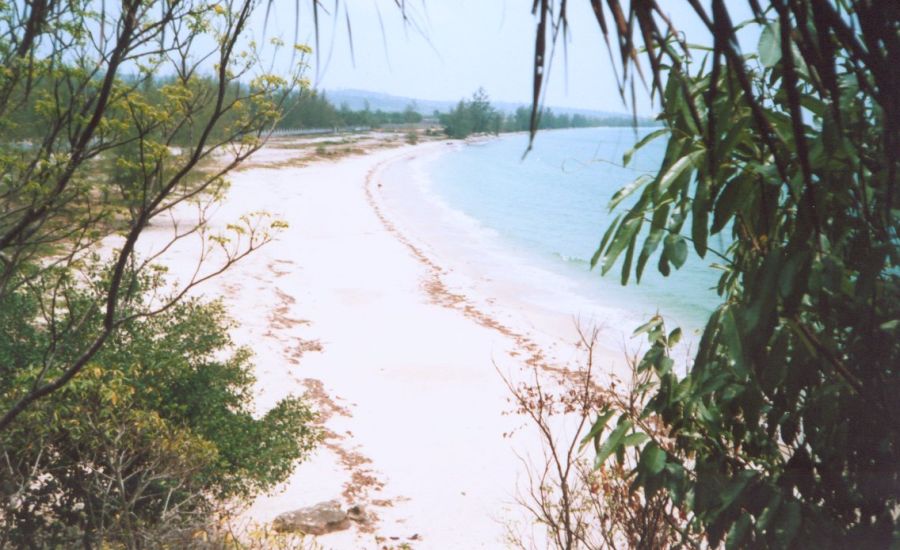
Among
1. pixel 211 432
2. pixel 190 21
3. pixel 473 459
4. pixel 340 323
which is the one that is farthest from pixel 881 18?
pixel 340 323

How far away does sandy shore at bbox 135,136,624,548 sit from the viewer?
25.4 ft

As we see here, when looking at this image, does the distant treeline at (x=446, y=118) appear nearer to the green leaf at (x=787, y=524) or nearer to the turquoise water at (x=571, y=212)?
the turquoise water at (x=571, y=212)

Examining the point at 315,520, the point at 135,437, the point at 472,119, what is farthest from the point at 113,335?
the point at 472,119

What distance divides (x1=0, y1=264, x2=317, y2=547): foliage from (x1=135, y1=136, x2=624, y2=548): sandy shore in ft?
4.47

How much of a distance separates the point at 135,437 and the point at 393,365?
8.08 metres

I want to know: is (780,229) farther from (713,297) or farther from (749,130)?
(713,297)

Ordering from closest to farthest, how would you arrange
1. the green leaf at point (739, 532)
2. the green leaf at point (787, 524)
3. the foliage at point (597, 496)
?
the green leaf at point (787, 524)
the green leaf at point (739, 532)
the foliage at point (597, 496)

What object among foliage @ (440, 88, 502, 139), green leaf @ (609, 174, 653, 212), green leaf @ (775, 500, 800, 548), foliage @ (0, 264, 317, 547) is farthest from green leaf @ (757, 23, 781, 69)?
foliage @ (440, 88, 502, 139)

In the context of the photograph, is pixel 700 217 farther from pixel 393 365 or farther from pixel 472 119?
pixel 472 119

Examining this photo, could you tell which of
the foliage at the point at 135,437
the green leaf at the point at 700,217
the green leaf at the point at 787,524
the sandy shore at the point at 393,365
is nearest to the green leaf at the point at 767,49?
the green leaf at the point at 700,217

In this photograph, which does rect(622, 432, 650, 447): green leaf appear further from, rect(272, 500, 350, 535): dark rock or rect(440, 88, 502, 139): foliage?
rect(440, 88, 502, 139): foliage

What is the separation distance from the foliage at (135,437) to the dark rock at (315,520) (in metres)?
0.92

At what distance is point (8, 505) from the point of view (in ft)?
13.3

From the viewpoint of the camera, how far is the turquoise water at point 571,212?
19359mm
